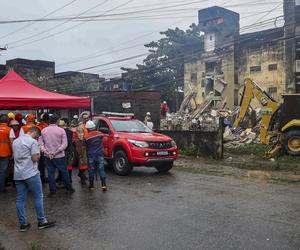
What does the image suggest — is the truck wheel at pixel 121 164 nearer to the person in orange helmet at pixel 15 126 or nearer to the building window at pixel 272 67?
the person in orange helmet at pixel 15 126

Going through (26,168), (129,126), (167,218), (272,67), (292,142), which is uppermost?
(272,67)

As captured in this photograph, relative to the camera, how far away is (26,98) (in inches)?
419

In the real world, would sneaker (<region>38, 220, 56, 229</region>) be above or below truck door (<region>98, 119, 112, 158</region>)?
below

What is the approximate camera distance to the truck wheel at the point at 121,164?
1143cm

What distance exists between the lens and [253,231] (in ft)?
19.5

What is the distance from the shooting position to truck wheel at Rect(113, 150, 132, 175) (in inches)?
450

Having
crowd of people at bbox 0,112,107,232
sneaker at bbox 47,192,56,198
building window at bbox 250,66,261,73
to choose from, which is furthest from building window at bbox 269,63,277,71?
sneaker at bbox 47,192,56,198

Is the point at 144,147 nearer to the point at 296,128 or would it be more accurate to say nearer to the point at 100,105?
the point at 296,128

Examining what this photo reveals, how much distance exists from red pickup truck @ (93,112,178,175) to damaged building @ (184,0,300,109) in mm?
22811

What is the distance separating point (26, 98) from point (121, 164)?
11.1 ft

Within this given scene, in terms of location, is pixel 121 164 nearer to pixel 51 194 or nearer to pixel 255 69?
pixel 51 194

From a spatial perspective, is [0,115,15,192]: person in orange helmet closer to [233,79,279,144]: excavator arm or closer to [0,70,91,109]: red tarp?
[0,70,91,109]: red tarp

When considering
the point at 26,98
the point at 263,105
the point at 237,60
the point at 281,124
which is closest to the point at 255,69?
the point at 237,60

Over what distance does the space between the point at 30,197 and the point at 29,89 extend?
4.12 meters
